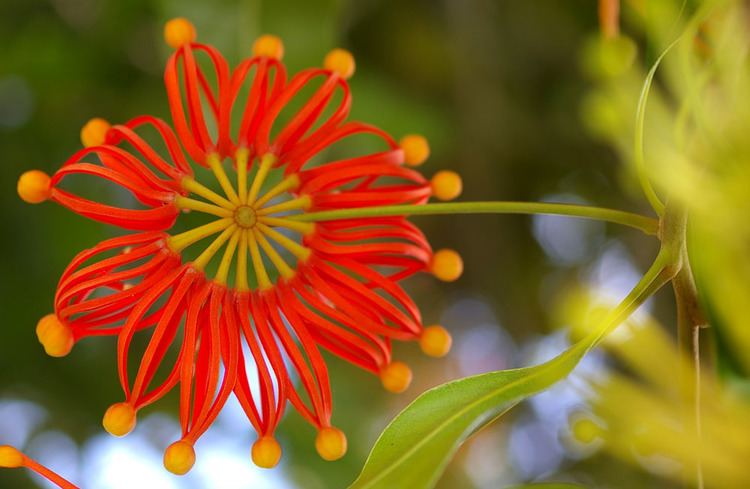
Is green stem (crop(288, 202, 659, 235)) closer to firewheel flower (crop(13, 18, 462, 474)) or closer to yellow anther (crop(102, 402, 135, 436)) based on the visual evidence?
firewheel flower (crop(13, 18, 462, 474))

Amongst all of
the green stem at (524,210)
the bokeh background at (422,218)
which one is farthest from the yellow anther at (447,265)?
→ the bokeh background at (422,218)

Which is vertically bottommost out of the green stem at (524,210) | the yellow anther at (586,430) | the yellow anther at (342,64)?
the yellow anther at (586,430)

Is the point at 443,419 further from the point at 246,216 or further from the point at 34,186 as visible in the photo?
the point at 34,186

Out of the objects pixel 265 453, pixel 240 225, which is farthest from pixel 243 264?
pixel 265 453

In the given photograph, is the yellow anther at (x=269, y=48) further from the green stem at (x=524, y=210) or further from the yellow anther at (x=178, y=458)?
the yellow anther at (x=178, y=458)

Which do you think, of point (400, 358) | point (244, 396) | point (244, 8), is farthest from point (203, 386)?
point (400, 358)

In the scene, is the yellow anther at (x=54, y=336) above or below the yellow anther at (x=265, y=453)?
above
